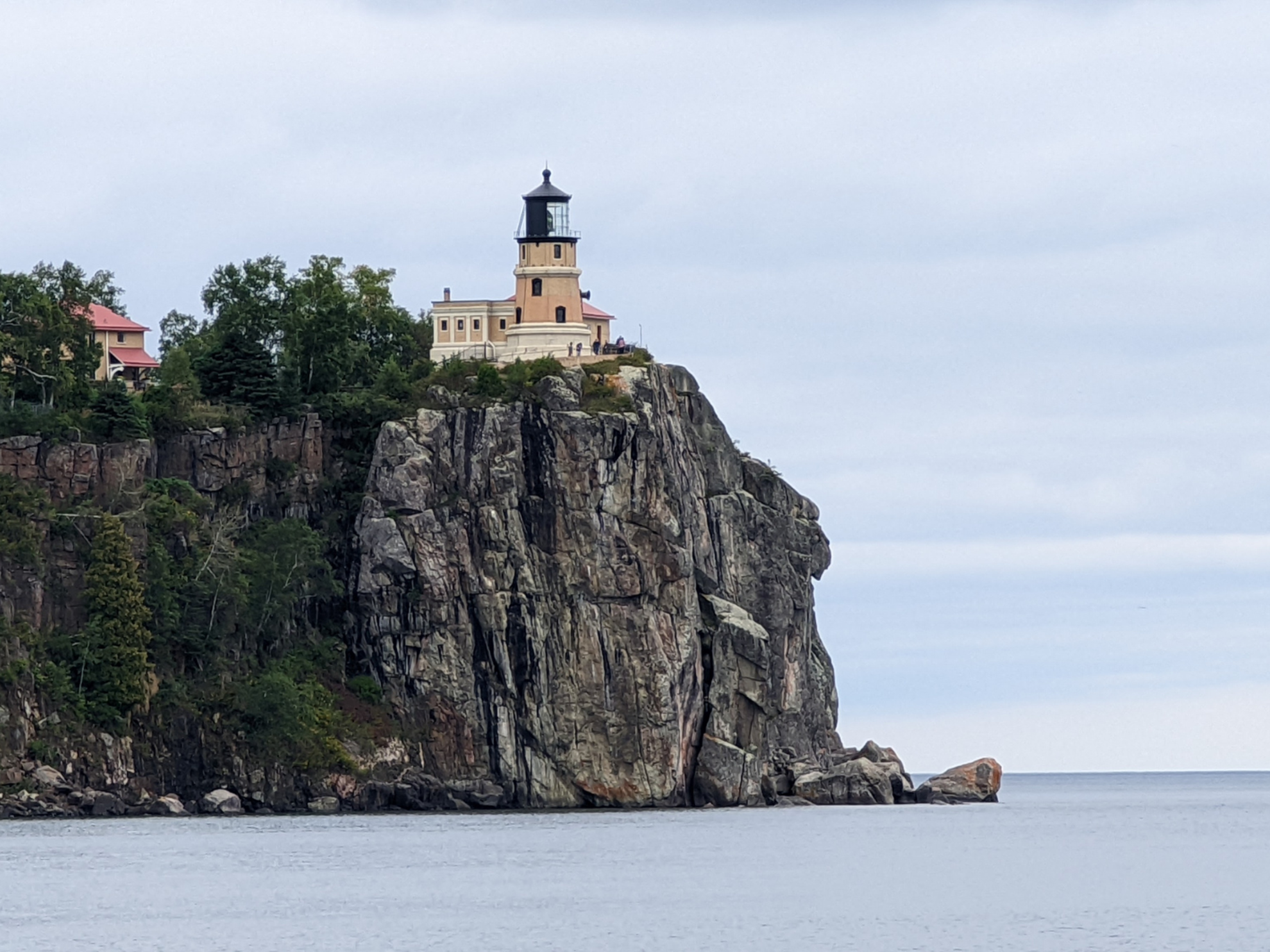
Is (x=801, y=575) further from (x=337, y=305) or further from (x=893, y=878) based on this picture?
(x=893, y=878)

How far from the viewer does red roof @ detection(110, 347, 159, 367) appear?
16125 cm

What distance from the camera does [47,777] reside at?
417ft

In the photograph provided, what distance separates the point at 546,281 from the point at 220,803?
39261mm

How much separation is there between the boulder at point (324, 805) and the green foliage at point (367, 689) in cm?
635

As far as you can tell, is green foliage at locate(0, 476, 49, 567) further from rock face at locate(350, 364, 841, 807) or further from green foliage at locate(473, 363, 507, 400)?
green foliage at locate(473, 363, 507, 400)

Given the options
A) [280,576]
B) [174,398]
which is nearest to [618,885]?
[280,576]

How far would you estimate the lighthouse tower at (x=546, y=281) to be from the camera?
15550 cm

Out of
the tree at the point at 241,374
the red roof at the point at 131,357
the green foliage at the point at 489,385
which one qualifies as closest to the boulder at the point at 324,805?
the green foliage at the point at 489,385

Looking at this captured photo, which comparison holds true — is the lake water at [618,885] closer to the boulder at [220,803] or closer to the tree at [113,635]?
the boulder at [220,803]

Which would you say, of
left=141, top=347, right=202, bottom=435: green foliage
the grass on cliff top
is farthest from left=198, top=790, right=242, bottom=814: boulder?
the grass on cliff top

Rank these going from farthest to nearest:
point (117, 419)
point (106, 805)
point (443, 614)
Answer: point (117, 419)
point (443, 614)
point (106, 805)

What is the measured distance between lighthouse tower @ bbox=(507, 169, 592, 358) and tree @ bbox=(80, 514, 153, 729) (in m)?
31.2

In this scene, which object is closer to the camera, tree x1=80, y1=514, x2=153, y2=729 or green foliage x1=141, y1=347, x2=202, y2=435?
tree x1=80, y1=514, x2=153, y2=729

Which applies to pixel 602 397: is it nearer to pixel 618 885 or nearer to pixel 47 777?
pixel 47 777
